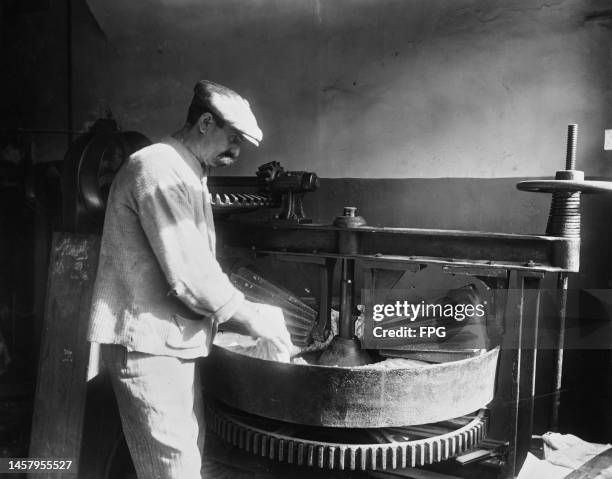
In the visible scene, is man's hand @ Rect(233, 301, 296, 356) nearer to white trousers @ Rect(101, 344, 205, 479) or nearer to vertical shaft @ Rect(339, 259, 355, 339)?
white trousers @ Rect(101, 344, 205, 479)

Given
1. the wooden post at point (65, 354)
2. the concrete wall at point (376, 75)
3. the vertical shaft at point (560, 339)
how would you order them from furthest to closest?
1. the concrete wall at point (376, 75)
2. the wooden post at point (65, 354)
3. the vertical shaft at point (560, 339)

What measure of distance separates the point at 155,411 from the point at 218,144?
2.90 ft

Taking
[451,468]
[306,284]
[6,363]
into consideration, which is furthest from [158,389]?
[6,363]

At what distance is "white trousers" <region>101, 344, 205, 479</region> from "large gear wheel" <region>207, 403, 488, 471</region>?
0.19 m

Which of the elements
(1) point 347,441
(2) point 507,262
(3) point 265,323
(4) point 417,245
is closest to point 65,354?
(3) point 265,323

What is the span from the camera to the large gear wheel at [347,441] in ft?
6.01

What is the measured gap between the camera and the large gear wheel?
6.01ft

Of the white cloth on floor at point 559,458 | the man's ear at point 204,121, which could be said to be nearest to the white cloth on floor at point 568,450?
the white cloth on floor at point 559,458

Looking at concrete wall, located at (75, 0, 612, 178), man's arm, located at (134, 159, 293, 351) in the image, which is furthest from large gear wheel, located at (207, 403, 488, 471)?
concrete wall, located at (75, 0, 612, 178)

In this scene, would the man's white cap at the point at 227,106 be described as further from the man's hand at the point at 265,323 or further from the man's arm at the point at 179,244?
the man's hand at the point at 265,323

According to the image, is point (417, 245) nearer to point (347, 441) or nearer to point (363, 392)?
point (363, 392)

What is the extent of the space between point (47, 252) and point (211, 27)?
1.85 metres

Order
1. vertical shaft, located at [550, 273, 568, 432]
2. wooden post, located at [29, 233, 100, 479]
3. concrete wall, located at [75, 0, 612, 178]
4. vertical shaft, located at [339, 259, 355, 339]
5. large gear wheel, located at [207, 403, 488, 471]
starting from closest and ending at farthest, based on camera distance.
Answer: large gear wheel, located at [207, 403, 488, 471]
vertical shaft, located at [550, 273, 568, 432]
vertical shaft, located at [339, 259, 355, 339]
wooden post, located at [29, 233, 100, 479]
concrete wall, located at [75, 0, 612, 178]

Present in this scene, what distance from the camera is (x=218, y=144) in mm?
1913
